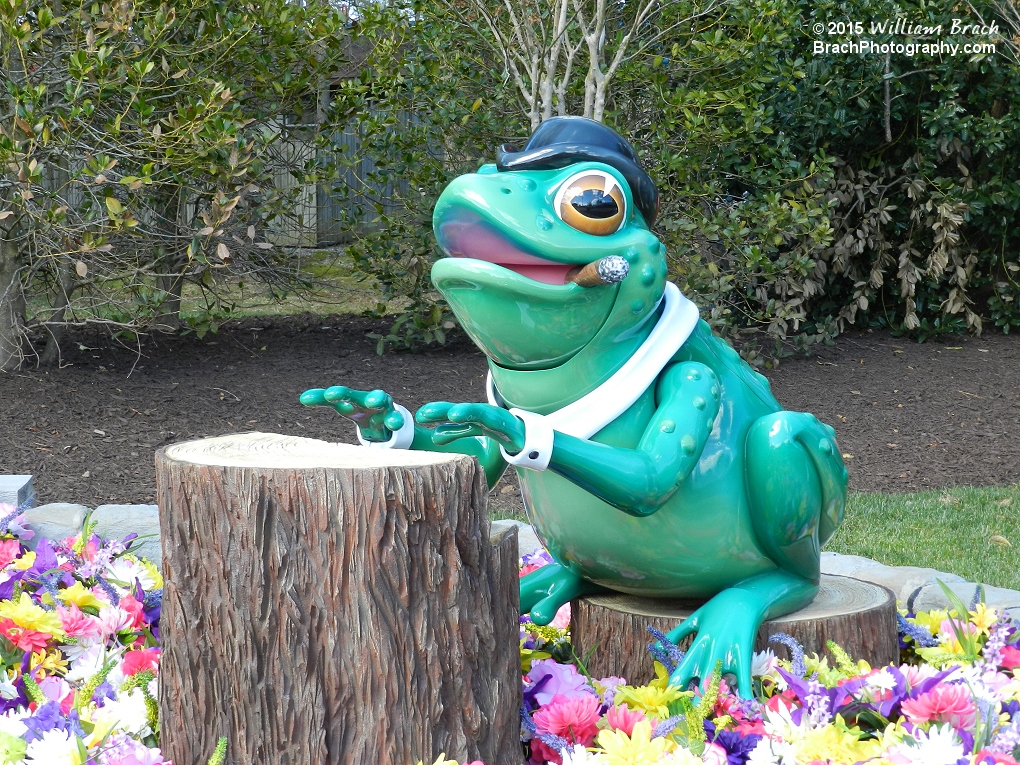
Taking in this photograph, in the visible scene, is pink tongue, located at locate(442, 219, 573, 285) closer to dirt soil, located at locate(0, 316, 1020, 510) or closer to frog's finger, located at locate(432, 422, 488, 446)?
frog's finger, located at locate(432, 422, 488, 446)

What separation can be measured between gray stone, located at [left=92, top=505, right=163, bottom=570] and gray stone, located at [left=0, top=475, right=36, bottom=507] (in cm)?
24

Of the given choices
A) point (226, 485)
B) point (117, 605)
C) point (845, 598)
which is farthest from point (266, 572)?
point (845, 598)

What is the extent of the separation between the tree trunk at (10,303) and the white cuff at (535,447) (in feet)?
14.4

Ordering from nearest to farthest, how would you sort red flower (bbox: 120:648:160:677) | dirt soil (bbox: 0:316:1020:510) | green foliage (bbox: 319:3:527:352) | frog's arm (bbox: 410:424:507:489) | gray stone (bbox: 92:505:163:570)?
red flower (bbox: 120:648:160:677), frog's arm (bbox: 410:424:507:489), gray stone (bbox: 92:505:163:570), dirt soil (bbox: 0:316:1020:510), green foliage (bbox: 319:3:527:352)

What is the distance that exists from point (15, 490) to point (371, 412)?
2.17 meters

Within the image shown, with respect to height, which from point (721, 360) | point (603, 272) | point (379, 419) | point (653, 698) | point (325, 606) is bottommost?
point (653, 698)

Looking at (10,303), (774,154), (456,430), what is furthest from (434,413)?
(774,154)

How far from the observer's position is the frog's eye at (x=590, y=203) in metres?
2.02

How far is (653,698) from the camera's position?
2.02m

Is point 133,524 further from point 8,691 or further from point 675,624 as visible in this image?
point 675,624

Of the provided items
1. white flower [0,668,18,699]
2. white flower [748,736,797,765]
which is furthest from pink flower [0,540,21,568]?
white flower [748,736,797,765]

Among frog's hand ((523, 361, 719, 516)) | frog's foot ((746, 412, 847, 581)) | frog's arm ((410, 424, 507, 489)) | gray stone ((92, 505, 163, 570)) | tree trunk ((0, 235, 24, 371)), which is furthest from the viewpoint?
tree trunk ((0, 235, 24, 371))

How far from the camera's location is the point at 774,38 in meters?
5.85

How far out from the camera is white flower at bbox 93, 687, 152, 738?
2.00 meters
